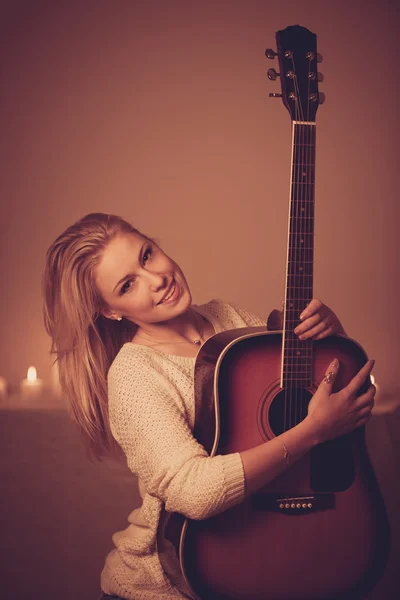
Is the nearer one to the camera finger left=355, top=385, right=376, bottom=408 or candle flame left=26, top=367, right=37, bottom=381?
finger left=355, top=385, right=376, bottom=408

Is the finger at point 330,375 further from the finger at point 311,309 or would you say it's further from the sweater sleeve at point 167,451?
the sweater sleeve at point 167,451

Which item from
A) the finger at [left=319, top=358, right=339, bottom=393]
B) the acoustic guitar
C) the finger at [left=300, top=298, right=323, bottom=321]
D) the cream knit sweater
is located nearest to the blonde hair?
the cream knit sweater

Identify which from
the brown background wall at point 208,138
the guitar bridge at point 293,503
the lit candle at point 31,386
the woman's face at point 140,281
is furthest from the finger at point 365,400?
the lit candle at point 31,386

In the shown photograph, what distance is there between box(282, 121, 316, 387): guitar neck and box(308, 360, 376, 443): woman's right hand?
0.06m

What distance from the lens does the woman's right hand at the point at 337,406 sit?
1455 mm

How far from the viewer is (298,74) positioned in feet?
5.08

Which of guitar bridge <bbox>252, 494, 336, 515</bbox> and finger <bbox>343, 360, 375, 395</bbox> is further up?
finger <bbox>343, 360, 375, 395</bbox>

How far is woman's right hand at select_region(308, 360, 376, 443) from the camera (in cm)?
146

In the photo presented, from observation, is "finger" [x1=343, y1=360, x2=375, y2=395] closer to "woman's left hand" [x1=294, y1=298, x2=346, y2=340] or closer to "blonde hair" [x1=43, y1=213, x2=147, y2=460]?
"woman's left hand" [x1=294, y1=298, x2=346, y2=340]

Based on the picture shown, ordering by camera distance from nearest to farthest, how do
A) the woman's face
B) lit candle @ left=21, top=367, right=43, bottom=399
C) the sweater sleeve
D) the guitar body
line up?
the sweater sleeve → the guitar body → the woman's face → lit candle @ left=21, top=367, right=43, bottom=399

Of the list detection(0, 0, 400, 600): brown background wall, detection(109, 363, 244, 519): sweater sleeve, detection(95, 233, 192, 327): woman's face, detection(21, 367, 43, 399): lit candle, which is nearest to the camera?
detection(109, 363, 244, 519): sweater sleeve

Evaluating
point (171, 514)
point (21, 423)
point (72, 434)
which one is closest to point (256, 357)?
point (171, 514)

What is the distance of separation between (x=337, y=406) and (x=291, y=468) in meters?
0.18

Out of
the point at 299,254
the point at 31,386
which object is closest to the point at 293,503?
the point at 299,254
